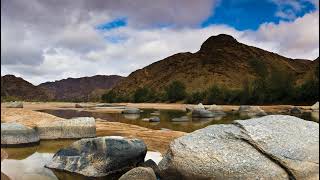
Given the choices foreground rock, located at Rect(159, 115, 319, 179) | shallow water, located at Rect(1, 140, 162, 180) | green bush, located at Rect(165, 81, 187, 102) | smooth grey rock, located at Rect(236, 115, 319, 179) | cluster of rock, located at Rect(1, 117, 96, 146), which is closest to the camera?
smooth grey rock, located at Rect(236, 115, 319, 179)

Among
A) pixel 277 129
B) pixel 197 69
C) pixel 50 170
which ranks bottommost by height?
pixel 50 170

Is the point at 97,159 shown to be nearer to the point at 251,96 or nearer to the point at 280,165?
the point at 280,165

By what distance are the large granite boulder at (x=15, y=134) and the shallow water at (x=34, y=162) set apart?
1.23ft

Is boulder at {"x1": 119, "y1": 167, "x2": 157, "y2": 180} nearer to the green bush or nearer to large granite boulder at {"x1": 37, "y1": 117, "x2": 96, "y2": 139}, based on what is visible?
large granite boulder at {"x1": 37, "y1": 117, "x2": 96, "y2": 139}

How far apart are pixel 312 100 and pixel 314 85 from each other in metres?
2.68

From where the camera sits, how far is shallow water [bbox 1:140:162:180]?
10969 mm

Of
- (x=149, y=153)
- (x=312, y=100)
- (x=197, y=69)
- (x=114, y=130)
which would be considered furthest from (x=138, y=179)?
(x=197, y=69)

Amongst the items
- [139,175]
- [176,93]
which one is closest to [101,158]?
[139,175]

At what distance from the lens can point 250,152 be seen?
29.4 feet

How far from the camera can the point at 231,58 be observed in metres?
198

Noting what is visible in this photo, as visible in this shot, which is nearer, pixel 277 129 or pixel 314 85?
pixel 277 129

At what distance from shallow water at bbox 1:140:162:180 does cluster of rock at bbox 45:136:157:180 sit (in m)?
0.29

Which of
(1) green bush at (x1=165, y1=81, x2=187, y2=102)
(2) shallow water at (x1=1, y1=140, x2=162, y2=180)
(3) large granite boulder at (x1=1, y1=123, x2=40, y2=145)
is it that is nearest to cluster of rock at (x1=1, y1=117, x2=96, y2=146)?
(3) large granite boulder at (x1=1, y1=123, x2=40, y2=145)

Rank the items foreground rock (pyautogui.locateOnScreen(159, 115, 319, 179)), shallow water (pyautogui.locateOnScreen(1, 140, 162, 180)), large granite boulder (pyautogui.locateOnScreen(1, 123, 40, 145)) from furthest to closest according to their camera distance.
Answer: large granite boulder (pyautogui.locateOnScreen(1, 123, 40, 145)) < shallow water (pyautogui.locateOnScreen(1, 140, 162, 180)) < foreground rock (pyautogui.locateOnScreen(159, 115, 319, 179))
